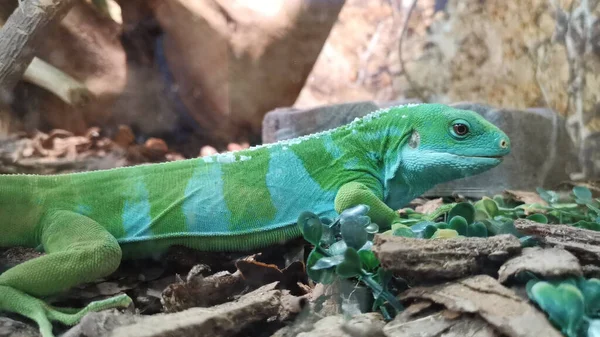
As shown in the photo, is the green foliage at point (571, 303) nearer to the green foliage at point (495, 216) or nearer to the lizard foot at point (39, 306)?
the green foliage at point (495, 216)

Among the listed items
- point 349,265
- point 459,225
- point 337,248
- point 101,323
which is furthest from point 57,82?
point 459,225

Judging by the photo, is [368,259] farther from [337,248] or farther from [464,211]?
[464,211]

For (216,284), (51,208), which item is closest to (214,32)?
(51,208)

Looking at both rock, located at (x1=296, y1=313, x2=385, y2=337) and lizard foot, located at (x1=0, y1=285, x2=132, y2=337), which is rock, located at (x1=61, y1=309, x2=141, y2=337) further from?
rock, located at (x1=296, y1=313, x2=385, y2=337)

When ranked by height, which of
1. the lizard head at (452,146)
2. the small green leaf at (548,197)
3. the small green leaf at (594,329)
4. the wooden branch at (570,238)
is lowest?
the small green leaf at (548,197)

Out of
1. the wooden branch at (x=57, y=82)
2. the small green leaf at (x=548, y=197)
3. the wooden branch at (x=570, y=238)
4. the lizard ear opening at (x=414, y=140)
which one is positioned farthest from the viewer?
the small green leaf at (x=548, y=197)

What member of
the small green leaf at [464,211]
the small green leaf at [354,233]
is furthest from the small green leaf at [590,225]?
the small green leaf at [354,233]

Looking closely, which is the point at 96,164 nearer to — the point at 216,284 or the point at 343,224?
the point at 216,284
